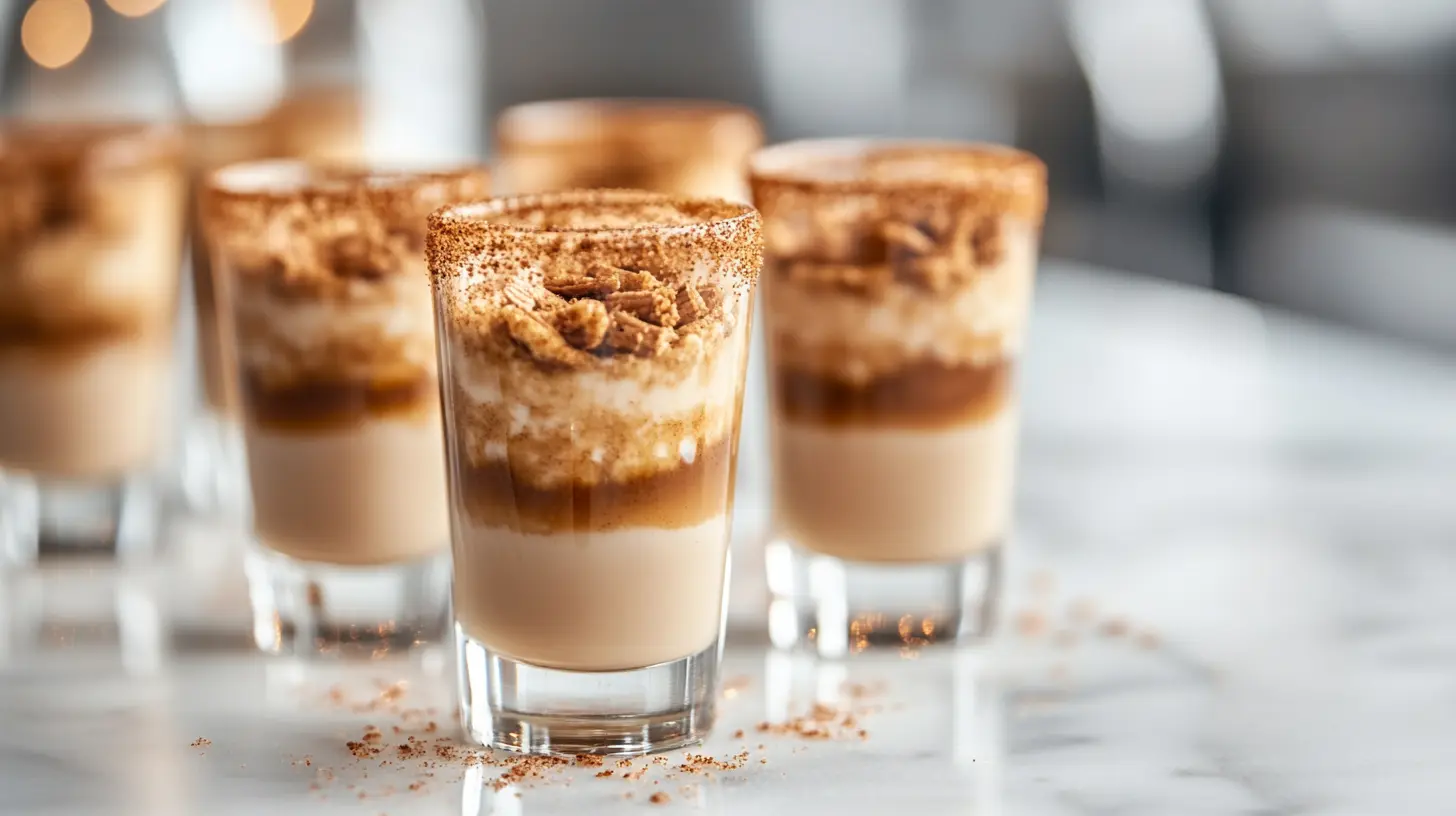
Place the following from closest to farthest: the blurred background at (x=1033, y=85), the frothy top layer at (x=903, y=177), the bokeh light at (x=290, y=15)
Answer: the frothy top layer at (x=903, y=177) → the blurred background at (x=1033, y=85) → the bokeh light at (x=290, y=15)

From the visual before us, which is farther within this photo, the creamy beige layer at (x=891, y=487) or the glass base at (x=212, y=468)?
the glass base at (x=212, y=468)

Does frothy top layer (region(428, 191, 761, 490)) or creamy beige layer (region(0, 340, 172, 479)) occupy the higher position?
frothy top layer (region(428, 191, 761, 490))

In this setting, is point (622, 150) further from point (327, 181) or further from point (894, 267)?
point (894, 267)

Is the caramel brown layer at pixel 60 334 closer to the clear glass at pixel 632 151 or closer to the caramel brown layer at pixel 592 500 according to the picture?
the clear glass at pixel 632 151

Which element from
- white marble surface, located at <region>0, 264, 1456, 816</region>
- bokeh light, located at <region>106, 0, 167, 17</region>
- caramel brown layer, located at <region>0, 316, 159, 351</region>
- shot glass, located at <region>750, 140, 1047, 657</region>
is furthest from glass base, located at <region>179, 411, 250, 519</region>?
shot glass, located at <region>750, 140, 1047, 657</region>

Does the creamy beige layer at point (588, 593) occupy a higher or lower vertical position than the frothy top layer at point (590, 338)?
lower

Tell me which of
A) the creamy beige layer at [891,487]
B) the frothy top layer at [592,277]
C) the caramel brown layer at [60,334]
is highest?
the frothy top layer at [592,277]

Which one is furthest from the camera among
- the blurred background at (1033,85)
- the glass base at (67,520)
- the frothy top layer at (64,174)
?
the blurred background at (1033,85)

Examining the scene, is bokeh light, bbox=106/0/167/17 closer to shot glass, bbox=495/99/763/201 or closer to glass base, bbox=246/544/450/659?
shot glass, bbox=495/99/763/201

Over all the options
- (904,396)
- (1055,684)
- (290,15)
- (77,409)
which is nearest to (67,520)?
(77,409)

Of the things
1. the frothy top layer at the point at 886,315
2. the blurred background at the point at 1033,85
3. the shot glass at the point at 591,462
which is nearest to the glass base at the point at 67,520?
the blurred background at the point at 1033,85
